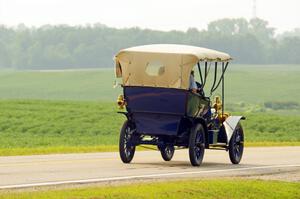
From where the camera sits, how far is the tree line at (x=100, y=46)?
16925 cm

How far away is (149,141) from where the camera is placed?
22.3 metres

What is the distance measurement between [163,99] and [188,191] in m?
5.78

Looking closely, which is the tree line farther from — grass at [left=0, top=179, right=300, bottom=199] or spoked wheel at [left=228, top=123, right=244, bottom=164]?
grass at [left=0, top=179, right=300, bottom=199]

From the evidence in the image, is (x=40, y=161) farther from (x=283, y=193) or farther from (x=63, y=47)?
(x=63, y=47)

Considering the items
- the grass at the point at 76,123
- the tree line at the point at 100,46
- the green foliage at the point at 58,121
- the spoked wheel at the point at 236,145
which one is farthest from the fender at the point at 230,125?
the tree line at the point at 100,46

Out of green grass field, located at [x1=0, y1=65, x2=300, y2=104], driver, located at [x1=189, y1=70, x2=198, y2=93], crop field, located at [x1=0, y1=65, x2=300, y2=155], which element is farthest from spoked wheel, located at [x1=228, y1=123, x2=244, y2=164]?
green grass field, located at [x1=0, y1=65, x2=300, y2=104]

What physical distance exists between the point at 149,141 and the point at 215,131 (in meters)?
1.59

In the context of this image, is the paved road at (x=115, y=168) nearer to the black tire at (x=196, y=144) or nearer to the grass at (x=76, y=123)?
the black tire at (x=196, y=144)

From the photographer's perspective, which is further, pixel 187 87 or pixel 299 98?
pixel 299 98

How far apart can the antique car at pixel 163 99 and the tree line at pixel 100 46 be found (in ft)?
469

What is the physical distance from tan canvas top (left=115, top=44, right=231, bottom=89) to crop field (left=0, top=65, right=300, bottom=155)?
15.3 ft

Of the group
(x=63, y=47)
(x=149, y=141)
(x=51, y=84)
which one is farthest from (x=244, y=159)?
(x=63, y=47)

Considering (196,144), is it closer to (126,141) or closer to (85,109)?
(126,141)

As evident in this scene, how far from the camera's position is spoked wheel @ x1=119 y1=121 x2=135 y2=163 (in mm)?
22250
